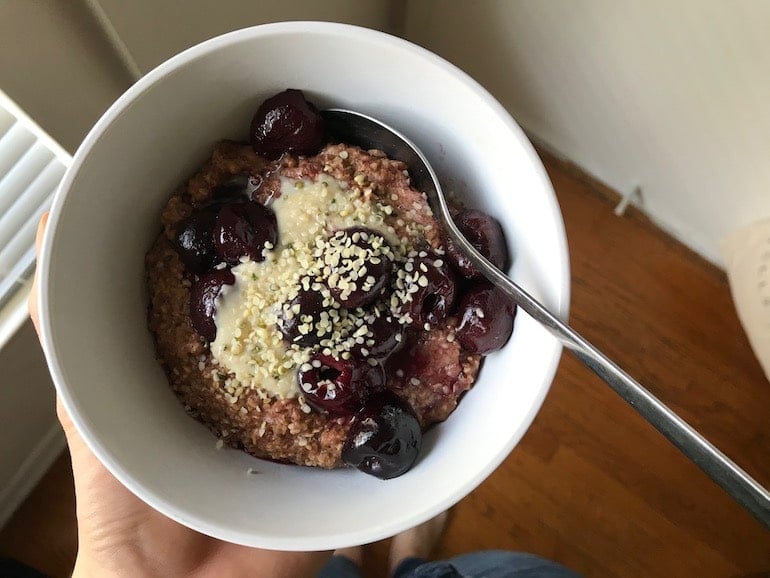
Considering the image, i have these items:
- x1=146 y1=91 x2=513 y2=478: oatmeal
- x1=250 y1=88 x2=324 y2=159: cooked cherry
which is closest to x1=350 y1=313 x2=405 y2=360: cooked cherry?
x1=146 y1=91 x2=513 y2=478: oatmeal

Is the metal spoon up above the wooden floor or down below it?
above

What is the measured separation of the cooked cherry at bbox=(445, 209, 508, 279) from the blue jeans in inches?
26.7

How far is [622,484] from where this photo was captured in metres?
1.36

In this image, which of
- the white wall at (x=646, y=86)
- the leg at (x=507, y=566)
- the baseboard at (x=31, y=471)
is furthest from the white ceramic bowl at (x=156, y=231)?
the baseboard at (x=31, y=471)

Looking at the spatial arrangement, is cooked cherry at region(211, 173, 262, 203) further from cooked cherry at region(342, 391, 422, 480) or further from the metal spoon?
cooked cherry at region(342, 391, 422, 480)

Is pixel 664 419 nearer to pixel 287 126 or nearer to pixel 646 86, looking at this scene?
pixel 287 126

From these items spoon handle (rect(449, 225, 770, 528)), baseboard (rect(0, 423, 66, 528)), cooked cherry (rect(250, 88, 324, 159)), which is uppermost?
cooked cherry (rect(250, 88, 324, 159))

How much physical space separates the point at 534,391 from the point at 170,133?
0.46 m

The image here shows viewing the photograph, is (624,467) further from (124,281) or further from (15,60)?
(15,60)

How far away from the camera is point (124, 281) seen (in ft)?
2.54

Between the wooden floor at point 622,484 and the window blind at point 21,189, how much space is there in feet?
1.52

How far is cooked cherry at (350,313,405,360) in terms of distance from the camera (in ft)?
2.42

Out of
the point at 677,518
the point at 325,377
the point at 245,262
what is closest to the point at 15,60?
the point at 245,262

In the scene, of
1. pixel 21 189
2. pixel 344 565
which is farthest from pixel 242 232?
pixel 344 565
